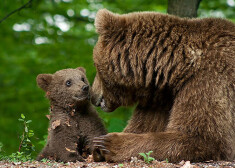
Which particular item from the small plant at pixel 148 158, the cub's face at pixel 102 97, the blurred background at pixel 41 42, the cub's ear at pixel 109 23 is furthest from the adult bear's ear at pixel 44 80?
the blurred background at pixel 41 42

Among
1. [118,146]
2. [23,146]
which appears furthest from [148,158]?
[23,146]

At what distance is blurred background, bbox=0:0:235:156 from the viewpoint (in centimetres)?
928

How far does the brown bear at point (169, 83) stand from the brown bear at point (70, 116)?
0.34 meters

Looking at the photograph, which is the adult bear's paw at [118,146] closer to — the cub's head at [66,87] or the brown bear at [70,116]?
the brown bear at [70,116]

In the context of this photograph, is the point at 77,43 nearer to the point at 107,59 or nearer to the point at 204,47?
the point at 107,59

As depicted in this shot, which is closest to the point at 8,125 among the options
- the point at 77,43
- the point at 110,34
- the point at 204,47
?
the point at 77,43

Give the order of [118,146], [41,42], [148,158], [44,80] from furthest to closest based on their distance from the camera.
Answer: [41,42] → [44,80] → [118,146] → [148,158]

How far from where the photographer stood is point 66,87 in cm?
500

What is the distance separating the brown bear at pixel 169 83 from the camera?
3934 mm

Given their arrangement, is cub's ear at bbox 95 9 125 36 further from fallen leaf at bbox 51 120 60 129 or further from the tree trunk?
the tree trunk

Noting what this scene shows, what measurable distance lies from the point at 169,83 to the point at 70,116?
150 cm

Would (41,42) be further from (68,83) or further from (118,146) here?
(118,146)

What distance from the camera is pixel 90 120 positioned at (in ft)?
16.3

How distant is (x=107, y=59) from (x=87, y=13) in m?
5.83
